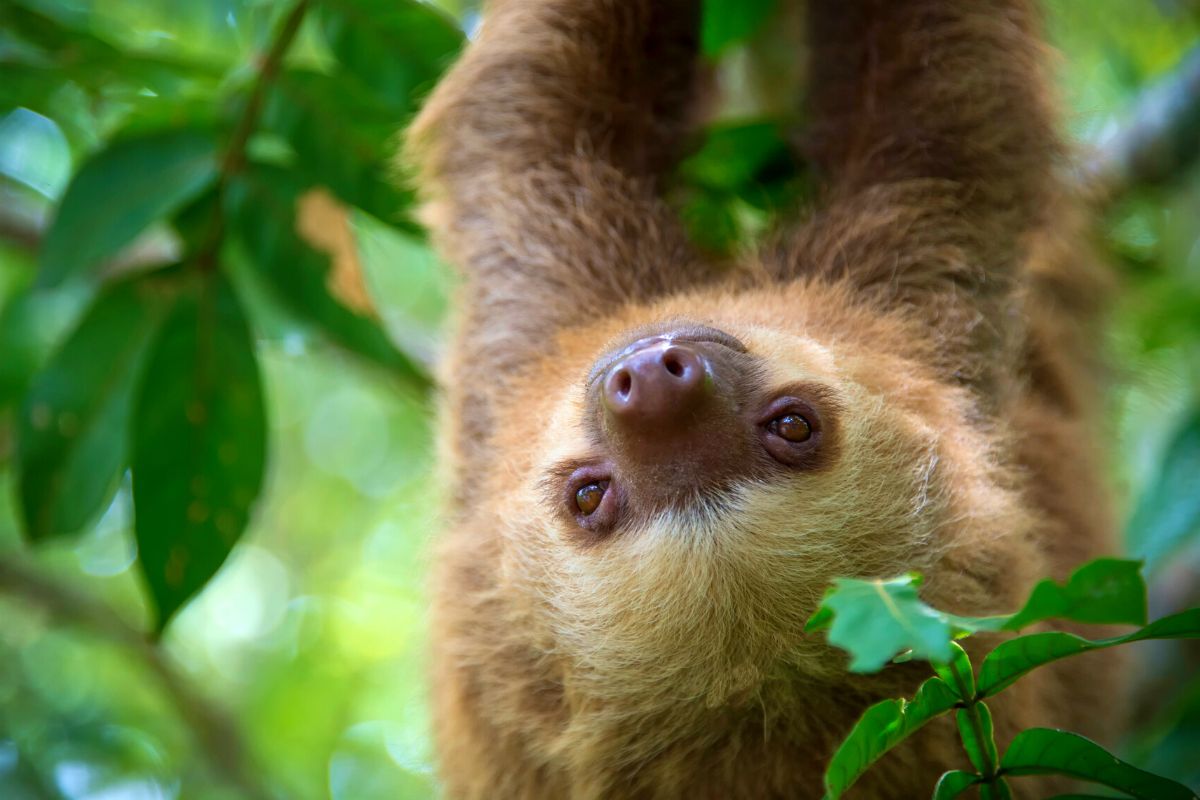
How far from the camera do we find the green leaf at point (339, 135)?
4.49m

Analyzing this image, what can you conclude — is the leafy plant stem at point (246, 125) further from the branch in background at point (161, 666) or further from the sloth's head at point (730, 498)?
the branch in background at point (161, 666)

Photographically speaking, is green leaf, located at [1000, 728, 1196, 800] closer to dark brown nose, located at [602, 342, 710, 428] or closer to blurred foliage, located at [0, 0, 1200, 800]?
dark brown nose, located at [602, 342, 710, 428]

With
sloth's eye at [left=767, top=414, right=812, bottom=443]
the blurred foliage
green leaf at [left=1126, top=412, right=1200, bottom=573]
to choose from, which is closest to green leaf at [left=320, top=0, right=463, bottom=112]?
the blurred foliage

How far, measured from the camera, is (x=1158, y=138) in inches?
233

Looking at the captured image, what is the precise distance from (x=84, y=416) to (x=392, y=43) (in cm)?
190

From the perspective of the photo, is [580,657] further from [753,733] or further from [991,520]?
[991,520]

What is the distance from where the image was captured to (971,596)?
375cm

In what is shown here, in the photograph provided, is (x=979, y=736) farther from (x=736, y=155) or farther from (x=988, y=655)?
(x=736, y=155)

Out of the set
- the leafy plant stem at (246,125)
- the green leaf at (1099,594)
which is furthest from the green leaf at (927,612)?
the leafy plant stem at (246,125)

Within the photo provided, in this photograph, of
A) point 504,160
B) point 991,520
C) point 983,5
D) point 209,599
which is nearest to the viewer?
point 991,520

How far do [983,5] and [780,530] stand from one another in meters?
2.09

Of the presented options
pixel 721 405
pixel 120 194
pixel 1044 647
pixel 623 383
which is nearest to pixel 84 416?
pixel 120 194

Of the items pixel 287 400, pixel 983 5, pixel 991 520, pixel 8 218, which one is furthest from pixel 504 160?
pixel 287 400

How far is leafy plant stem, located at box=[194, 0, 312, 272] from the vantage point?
4371 mm
